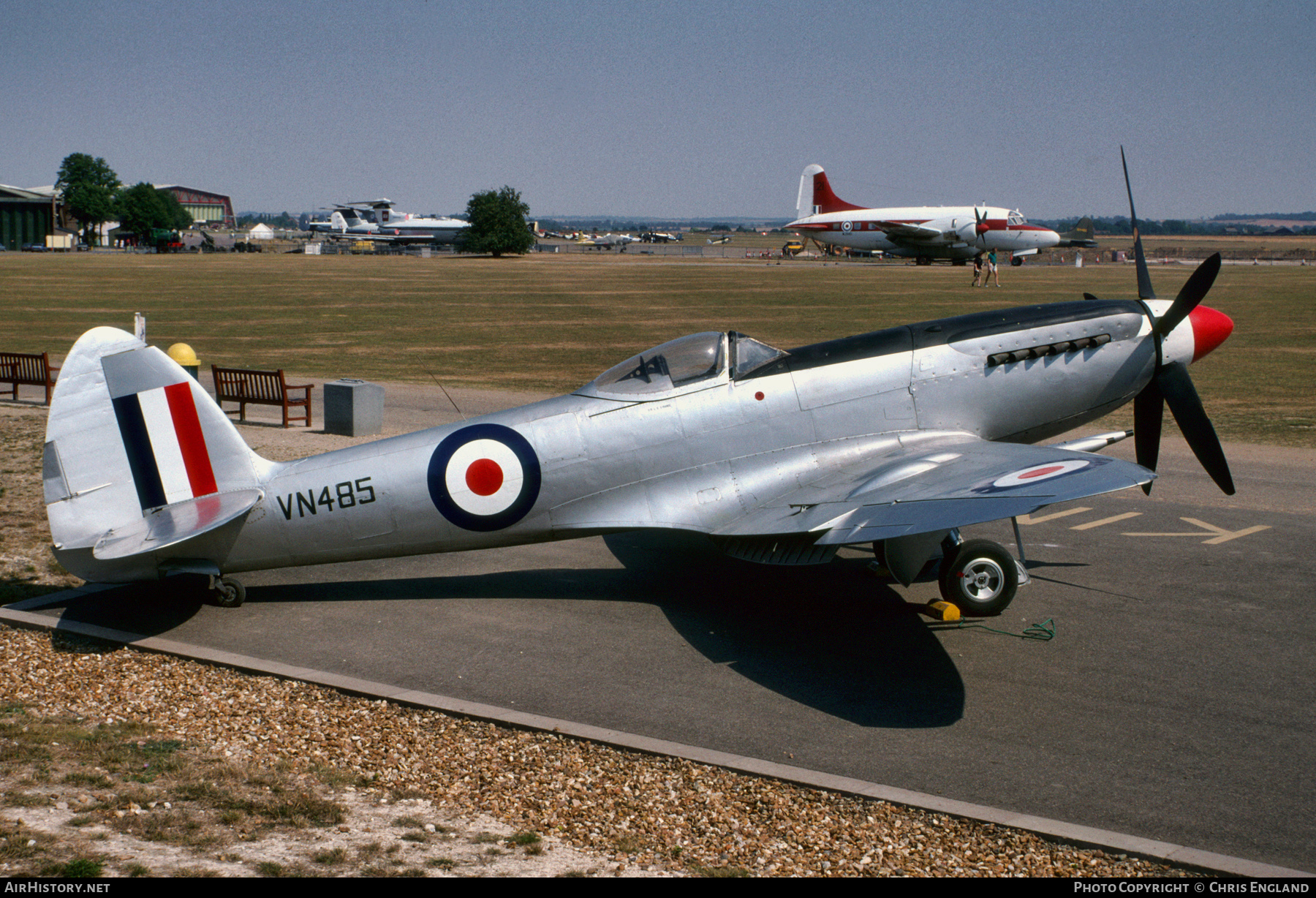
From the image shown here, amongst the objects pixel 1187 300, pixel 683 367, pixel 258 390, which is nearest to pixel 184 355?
pixel 258 390

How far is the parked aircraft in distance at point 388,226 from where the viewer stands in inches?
4779

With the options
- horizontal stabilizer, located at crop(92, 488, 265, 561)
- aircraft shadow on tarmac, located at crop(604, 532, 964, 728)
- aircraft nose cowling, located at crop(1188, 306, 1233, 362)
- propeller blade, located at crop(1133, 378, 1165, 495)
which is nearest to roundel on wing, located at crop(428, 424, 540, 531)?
aircraft shadow on tarmac, located at crop(604, 532, 964, 728)

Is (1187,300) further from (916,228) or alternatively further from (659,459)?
(916,228)

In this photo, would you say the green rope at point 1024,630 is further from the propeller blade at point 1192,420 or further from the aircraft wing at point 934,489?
the propeller blade at point 1192,420

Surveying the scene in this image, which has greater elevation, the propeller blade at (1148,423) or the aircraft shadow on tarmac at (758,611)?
the propeller blade at (1148,423)

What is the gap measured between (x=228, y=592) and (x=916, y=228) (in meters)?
74.4

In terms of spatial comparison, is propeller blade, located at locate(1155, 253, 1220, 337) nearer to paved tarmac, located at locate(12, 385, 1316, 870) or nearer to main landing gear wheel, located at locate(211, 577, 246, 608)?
paved tarmac, located at locate(12, 385, 1316, 870)

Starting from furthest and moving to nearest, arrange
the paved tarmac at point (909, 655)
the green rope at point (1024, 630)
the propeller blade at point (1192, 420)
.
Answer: the propeller blade at point (1192, 420) → the green rope at point (1024, 630) → the paved tarmac at point (909, 655)

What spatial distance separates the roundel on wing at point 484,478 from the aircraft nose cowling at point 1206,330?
258 inches

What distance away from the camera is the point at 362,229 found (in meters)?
132

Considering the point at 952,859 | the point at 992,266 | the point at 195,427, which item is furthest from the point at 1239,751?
the point at 992,266

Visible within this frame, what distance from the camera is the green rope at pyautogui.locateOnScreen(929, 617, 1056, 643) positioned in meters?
8.32

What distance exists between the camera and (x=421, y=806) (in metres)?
5.62

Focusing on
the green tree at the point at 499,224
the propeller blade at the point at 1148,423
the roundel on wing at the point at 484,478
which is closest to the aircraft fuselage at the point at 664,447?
the roundel on wing at the point at 484,478
